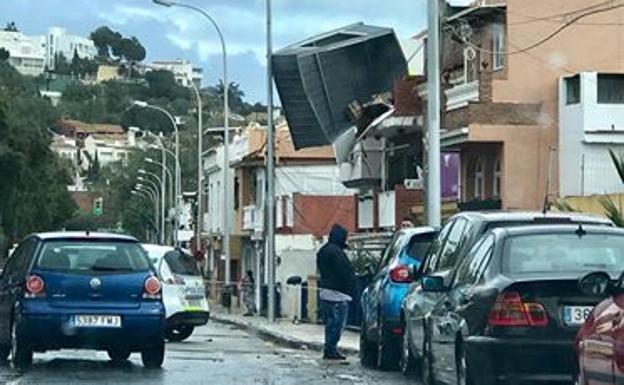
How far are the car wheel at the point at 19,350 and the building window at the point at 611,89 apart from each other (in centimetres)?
2245

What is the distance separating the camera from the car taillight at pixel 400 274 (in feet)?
59.2

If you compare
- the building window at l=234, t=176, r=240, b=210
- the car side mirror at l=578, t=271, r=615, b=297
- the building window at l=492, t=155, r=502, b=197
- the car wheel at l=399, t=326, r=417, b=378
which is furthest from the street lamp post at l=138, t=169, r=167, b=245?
the car side mirror at l=578, t=271, r=615, b=297

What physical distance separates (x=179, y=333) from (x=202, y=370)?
27.3 feet

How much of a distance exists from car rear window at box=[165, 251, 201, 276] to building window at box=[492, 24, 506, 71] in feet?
50.4

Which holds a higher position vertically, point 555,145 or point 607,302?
point 555,145

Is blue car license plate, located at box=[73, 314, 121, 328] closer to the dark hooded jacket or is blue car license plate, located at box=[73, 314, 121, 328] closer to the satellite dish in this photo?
the dark hooded jacket

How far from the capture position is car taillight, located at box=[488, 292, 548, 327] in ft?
38.3

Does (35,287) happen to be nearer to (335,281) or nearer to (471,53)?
(335,281)

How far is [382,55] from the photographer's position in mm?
48562

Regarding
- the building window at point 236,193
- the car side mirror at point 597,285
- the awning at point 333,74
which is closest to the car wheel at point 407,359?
the car side mirror at point 597,285

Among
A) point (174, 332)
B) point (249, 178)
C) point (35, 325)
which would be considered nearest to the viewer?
point (35, 325)

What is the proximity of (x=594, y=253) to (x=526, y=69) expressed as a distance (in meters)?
27.0

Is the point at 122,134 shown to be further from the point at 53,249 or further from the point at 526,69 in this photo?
the point at 53,249

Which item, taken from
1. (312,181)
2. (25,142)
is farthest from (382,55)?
(25,142)
